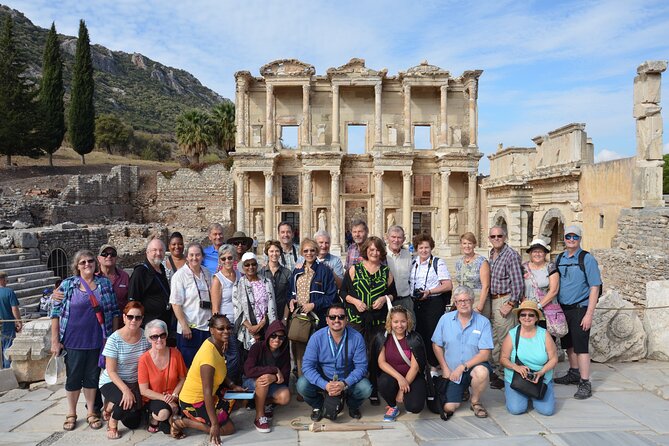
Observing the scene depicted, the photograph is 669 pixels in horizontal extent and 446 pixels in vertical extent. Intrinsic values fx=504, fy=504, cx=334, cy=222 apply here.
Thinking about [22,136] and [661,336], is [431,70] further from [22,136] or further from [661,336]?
[22,136]

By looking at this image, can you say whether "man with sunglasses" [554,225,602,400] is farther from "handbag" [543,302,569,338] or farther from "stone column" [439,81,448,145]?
"stone column" [439,81,448,145]

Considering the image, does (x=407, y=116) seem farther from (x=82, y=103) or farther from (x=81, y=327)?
(x=81, y=327)

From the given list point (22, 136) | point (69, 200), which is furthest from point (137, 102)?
point (69, 200)

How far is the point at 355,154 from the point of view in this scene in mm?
29594

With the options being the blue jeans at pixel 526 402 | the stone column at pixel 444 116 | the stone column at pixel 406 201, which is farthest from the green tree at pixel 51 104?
the blue jeans at pixel 526 402

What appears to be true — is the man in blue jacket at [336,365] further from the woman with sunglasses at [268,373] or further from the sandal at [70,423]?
the sandal at [70,423]

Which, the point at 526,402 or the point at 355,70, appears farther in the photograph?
the point at 355,70

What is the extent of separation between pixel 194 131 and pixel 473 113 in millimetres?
20659

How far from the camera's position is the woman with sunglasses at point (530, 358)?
5.54 m

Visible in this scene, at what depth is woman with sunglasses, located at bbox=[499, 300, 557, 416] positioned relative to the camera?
5539 millimetres

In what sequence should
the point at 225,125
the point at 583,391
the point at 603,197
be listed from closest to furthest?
the point at 583,391 < the point at 603,197 < the point at 225,125

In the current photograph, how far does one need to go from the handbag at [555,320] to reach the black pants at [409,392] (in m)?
1.98

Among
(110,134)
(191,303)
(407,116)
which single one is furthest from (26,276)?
(110,134)

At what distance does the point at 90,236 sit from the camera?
19.7 metres
